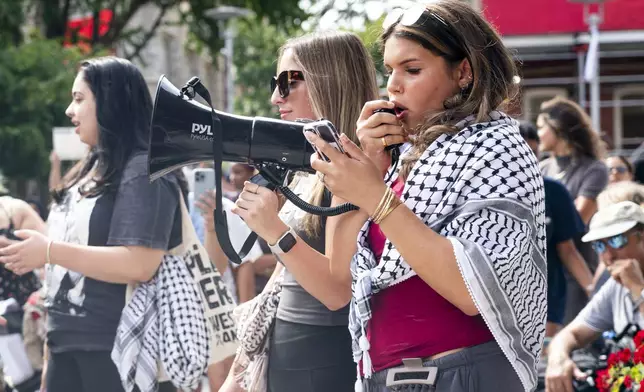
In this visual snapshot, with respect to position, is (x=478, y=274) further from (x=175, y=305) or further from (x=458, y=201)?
(x=175, y=305)

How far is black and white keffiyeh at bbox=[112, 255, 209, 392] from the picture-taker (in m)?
3.72

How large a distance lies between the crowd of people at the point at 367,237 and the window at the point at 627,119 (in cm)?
1387

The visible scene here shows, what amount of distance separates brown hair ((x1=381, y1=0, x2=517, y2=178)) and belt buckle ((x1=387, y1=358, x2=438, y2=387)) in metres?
0.44

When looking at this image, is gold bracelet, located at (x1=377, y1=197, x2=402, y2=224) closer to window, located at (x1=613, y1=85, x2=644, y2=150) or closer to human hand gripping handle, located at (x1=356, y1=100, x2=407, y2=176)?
human hand gripping handle, located at (x1=356, y1=100, x2=407, y2=176)

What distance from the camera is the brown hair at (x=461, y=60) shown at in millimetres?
2350

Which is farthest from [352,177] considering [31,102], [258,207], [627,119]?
[627,119]

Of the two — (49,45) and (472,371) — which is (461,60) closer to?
(472,371)

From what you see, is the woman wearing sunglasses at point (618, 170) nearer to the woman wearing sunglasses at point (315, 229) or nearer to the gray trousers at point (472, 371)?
the woman wearing sunglasses at point (315, 229)

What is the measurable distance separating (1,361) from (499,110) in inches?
121

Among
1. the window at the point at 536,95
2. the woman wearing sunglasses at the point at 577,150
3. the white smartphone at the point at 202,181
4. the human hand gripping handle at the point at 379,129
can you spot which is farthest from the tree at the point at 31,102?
the human hand gripping handle at the point at 379,129

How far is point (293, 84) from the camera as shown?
3.24 m

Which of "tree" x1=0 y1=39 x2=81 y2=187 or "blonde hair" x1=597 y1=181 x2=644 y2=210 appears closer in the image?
"blonde hair" x1=597 y1=181 x2=644 y2=210

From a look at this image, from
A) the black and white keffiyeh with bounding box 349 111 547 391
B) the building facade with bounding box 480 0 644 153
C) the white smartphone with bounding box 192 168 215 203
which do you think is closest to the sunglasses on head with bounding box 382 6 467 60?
the black and white keffiyeh with bounding box 349 111 547 391

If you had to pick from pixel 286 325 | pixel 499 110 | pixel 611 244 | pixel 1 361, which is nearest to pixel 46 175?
pixel 1 361
